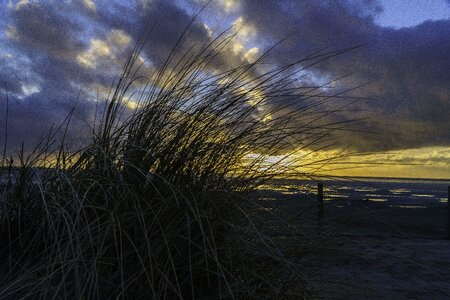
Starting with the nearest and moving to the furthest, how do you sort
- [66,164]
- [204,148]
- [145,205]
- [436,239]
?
[145,205], [204,148], [66,164], [436,239]

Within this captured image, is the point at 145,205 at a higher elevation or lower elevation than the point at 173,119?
lower

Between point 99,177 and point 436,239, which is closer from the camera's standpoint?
point 99,177

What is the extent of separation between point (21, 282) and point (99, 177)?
1.68 ft

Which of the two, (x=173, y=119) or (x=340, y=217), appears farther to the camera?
(x=340, y=217)

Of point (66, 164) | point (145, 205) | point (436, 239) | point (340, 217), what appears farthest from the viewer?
point (436, 239)

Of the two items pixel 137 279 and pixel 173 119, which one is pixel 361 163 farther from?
pixel 137 279

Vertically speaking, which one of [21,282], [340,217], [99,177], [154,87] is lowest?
[21,282]

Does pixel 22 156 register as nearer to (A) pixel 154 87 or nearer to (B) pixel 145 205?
(A) pixel 154 87

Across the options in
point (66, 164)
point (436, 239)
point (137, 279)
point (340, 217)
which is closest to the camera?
point (137, 279)

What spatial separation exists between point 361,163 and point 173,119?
92cm

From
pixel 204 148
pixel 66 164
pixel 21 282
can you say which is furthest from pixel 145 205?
pixel 66 164

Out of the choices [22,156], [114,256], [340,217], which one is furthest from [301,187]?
[22,156]

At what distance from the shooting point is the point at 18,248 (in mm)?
1981

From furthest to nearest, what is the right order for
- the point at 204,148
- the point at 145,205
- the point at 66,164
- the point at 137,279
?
the point at 66,164, the point at 204,148, the point at 145,205, the point at 137,279
